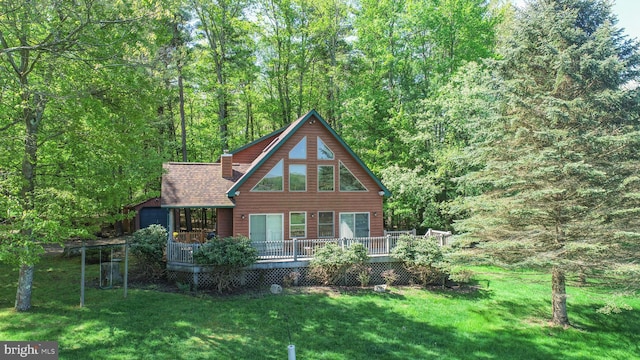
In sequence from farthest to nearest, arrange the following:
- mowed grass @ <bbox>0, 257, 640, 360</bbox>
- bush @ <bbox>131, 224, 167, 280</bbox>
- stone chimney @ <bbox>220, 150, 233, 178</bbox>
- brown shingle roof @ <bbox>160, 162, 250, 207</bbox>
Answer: stone chimney @ <bbox>220, 150, 233, 178</bbox> < brown shingle roof @ <bbox>160, 162, 250, 207</bbox> < bush @ <bbox>131, 224, 167, 280</bbox> < mowed grass @ <bbox>0, 257, 640, 360</bbox>

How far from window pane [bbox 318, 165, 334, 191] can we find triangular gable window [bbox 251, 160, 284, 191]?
1843mm

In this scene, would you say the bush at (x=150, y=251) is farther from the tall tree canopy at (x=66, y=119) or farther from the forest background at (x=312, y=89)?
the tall tree canopy at (x=66, y=119)

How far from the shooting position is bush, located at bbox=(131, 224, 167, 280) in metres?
13.9

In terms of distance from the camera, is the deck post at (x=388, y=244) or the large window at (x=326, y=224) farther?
the large window at (x=326, y=224)

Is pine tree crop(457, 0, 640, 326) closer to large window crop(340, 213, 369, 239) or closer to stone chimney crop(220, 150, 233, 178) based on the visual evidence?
large window crop(340, 213, 369, 239)

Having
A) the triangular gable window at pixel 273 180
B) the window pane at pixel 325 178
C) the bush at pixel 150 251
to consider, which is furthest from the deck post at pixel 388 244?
the bush at pixel 150 251

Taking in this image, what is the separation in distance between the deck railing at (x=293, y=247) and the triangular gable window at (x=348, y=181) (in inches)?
123

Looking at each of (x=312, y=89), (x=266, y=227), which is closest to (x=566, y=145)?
(x=266, y=227)

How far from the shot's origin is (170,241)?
46.8 ft

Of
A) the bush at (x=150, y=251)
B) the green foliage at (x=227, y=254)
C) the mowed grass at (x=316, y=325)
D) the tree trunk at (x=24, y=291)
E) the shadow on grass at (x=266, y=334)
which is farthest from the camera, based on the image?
the bush at (x=150, y=251)

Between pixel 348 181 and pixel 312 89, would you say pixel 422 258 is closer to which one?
pixel 348 181

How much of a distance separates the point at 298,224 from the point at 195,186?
16.7 ft

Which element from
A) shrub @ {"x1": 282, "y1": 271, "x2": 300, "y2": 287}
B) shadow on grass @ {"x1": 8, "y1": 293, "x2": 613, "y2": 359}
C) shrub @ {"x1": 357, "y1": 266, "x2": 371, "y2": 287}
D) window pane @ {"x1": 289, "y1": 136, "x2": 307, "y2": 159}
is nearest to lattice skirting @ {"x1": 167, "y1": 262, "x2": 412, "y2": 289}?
shrub @ {"x1": 282, "y1": 271, "x2": 300, "y2": 287}

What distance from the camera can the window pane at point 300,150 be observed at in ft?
56.0
